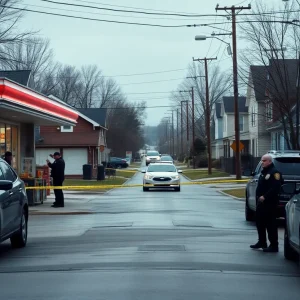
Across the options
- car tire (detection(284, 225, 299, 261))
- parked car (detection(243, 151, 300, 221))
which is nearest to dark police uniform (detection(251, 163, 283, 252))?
car tire (detection(284, 225, 299, 261))

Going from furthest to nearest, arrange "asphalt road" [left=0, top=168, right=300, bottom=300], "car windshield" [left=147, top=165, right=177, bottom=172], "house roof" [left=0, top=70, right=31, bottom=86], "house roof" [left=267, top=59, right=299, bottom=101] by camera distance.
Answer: "car windshield" [left=147, top=165, right=177, bottom=172], "house roof" [left=0, top=70, right=31, bottom=86], "house roof" [left=267, top=59, right=299, bottom=101], "asphalt road" [left=0, top=168, right=300, bottom=300]

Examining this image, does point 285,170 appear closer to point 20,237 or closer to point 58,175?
point 20,237

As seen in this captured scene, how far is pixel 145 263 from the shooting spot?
38.2ft

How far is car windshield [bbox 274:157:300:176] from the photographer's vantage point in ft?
61.7

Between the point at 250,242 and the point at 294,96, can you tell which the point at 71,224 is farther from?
the point at 294,96

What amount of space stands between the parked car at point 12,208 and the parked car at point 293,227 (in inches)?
183

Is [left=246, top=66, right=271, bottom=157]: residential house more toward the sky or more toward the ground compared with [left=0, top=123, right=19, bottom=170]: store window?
more toward the sky

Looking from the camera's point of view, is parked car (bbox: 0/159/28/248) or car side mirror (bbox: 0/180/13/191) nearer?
car side mirror (bbox: 0/180/13/191)

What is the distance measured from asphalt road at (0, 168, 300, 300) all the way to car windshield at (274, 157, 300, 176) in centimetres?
164

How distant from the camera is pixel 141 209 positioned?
24125 millimetres

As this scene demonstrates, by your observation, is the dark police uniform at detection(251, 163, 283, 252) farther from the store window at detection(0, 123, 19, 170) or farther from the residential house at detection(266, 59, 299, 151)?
the residential house at detection(266, 59, 299, 151)

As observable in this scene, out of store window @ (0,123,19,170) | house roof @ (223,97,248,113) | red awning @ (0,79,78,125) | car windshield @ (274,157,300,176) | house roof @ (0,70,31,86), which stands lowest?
car windshield @ (274,157,300,176)

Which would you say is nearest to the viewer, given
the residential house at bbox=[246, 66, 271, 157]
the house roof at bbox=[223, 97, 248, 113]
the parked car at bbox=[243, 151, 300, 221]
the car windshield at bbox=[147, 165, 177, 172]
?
the parked car at bbox=[243, 151, 300, 221]

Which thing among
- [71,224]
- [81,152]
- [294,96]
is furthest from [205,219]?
[81,152]
